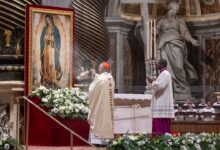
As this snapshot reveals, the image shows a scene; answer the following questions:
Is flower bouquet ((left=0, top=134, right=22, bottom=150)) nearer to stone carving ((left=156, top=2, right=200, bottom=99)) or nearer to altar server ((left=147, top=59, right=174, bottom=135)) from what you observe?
altar server ((left=147, top=59, right=174, bottom=135))

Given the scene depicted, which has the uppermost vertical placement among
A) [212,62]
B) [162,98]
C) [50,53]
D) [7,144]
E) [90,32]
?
[90,32]

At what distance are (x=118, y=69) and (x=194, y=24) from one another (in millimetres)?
2787

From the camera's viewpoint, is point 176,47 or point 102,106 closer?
point 102,106

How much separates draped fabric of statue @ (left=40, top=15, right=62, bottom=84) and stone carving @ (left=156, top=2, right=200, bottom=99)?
7.82m

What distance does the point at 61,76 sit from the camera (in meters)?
9.92

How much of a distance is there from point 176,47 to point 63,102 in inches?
345

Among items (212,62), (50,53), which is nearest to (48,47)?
(50,53)

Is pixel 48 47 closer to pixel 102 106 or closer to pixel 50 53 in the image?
pixel 50 53

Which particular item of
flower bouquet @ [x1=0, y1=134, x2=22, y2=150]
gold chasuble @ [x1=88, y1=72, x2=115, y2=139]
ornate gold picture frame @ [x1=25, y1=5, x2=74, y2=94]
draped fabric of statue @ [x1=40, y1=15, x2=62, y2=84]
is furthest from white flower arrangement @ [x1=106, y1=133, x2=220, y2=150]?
draped fabric of statue @ [x1=40, y1=15, x2=62, y2=84]

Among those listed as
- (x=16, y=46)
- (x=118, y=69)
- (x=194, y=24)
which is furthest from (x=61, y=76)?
(x=194, y=24)

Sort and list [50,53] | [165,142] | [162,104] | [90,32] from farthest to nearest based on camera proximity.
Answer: [90,32], [50,53], [162,104], [165,142]

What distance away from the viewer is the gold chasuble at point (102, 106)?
903 cm

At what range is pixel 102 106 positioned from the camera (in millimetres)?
9148

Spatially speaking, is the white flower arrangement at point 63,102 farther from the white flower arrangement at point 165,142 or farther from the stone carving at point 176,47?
the stone carving at point 176,47
